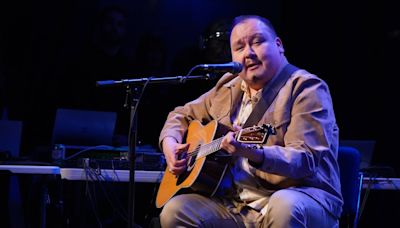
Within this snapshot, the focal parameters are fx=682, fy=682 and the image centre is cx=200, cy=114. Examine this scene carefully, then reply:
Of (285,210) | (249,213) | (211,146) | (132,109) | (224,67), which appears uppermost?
(224,67)

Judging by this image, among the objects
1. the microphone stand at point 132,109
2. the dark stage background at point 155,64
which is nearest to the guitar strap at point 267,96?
the microphone stand at point 132,109

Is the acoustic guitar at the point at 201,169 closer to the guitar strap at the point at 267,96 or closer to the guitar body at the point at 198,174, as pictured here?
the guitar body at the point at 198,174

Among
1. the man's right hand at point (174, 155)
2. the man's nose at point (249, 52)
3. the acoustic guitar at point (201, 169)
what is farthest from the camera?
the man's right hand at point (174, 155)

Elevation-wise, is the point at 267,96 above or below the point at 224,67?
below

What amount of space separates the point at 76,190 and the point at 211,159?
3.93 ft

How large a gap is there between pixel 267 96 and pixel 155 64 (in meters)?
2.77

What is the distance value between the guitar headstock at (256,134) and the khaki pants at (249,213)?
0.31 meters

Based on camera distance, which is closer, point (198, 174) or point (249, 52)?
point (198, 174)

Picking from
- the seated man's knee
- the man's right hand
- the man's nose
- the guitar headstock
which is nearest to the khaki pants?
the seated man's knee

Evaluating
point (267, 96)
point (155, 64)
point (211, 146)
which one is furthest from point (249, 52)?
point (155, 64)

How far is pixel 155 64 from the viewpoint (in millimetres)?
6242

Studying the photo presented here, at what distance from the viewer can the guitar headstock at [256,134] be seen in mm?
3025

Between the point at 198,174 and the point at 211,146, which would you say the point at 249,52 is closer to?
the point at 211,146

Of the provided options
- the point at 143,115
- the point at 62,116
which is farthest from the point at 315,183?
the point at 143,115
